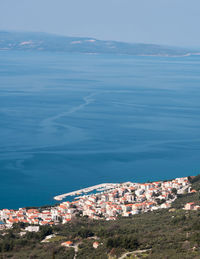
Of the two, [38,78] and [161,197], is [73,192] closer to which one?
[161,197]

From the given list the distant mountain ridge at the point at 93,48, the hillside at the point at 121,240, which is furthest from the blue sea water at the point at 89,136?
the distant mountain ridge at the point at 93,48

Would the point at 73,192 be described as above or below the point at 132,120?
below

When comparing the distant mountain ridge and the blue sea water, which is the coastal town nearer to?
the blue sea water

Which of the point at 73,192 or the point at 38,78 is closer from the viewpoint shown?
the point at 73,192

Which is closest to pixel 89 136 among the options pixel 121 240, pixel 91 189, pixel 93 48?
pixel 91 189

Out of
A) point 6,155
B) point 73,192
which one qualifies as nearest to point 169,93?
point 6,155

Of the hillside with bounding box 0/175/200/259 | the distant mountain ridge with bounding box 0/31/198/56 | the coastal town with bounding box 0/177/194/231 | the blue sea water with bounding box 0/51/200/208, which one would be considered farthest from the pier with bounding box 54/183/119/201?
the distant mountain ridge with bounding box 0/31/198/56
